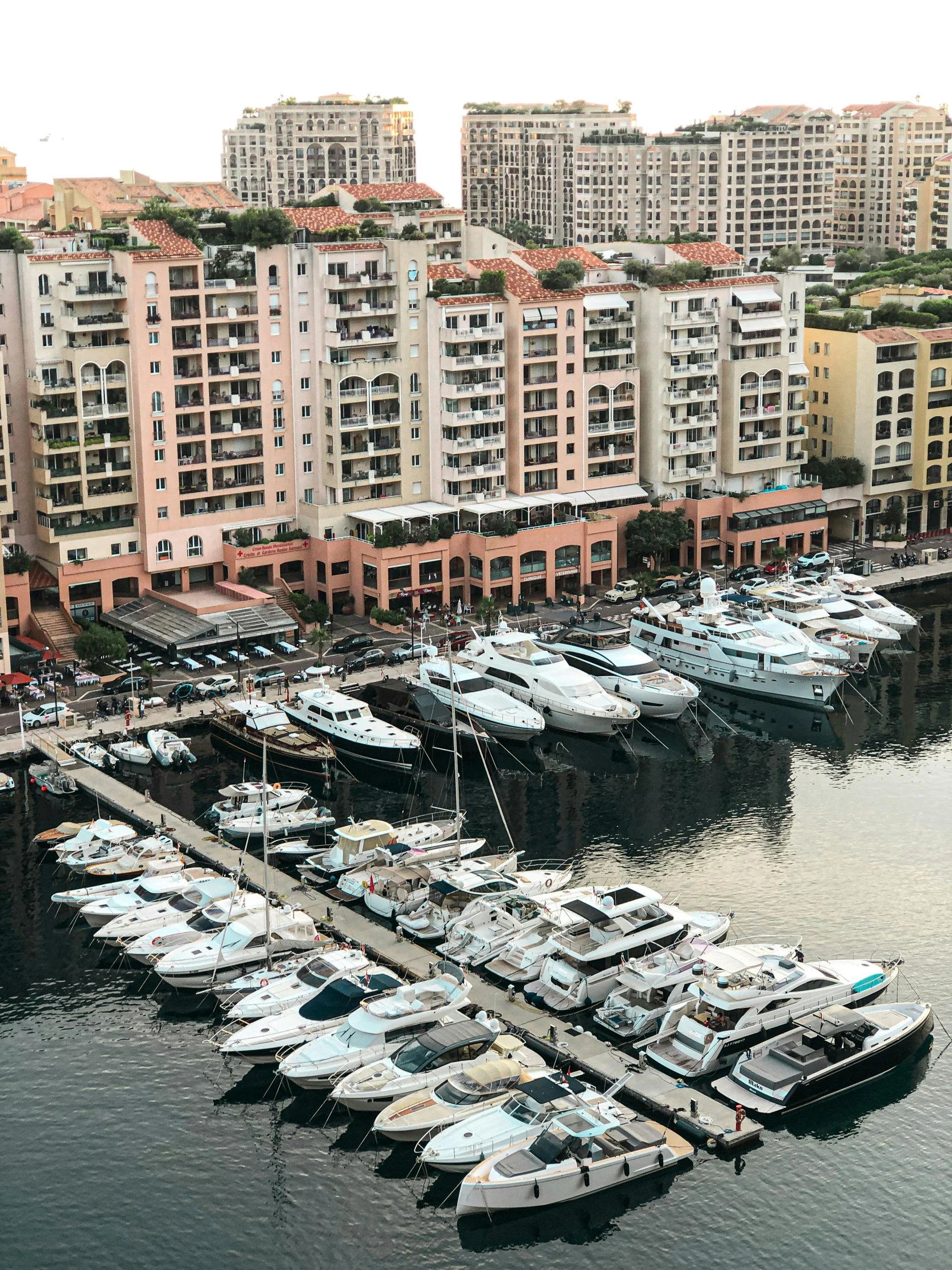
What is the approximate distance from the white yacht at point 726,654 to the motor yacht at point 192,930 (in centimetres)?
4493

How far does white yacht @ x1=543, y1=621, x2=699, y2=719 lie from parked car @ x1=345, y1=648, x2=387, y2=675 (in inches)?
419

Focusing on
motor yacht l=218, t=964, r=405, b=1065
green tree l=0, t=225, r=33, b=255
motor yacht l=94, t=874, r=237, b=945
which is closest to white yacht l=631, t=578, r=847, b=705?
motor yacht l=94, t=874, r=237, b=945

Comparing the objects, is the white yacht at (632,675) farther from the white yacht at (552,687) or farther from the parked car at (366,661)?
the parked car at (366,661)

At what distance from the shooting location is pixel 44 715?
108m

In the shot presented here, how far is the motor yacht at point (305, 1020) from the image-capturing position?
71125 millimetres

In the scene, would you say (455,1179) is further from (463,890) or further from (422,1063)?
(463,890)

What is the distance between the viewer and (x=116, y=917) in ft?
271

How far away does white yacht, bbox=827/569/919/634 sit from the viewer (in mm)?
126750

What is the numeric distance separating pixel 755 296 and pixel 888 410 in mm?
16095

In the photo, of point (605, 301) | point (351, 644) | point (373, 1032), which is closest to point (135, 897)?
point (373, 1032)

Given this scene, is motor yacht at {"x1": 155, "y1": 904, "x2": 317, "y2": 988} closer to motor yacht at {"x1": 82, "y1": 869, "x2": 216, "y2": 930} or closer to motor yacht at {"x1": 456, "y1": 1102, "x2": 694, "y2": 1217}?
motor yacht at {"x1": 82, "y1": 869, "x2": 216, "y2": 930}

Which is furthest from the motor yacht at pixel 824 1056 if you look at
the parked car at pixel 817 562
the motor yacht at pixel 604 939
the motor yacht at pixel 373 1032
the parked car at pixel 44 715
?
the parked car at pixel 817 562

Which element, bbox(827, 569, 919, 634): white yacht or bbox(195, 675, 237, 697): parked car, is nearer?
bbox(195, 675, 237, 697): parked car

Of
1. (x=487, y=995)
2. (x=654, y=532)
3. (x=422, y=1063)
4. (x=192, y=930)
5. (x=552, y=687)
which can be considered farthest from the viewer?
(x=654, y=532)
